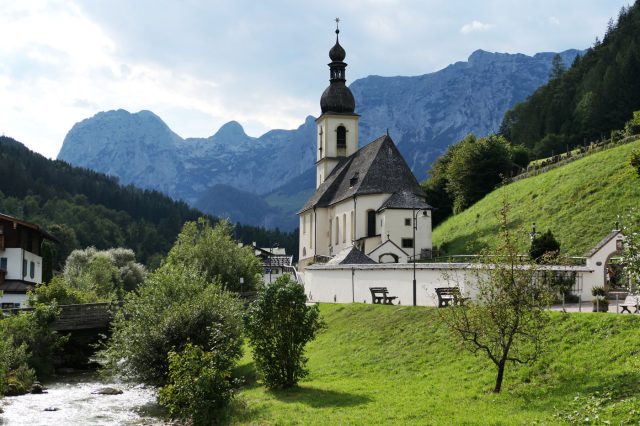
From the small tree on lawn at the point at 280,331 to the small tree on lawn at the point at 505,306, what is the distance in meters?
7.47

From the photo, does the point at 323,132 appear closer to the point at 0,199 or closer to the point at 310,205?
the point at 310,205

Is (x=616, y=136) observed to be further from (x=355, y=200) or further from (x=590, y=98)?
(x=590, y=98)

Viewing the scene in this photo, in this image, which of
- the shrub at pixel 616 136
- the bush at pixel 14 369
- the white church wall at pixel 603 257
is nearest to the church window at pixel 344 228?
the shrub at pixel 616 136

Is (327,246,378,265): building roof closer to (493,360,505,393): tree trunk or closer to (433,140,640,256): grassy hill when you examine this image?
(433,140,640,256): grassy hill

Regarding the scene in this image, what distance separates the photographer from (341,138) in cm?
9056

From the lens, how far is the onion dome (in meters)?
89.2

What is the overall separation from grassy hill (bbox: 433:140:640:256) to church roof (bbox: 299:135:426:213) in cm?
696

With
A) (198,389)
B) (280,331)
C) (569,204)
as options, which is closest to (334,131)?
(569,204)

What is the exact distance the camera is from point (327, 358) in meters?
31.7


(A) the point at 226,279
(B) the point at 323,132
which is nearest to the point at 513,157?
(B) the point at 323,132

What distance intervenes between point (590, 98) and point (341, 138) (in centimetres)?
4647

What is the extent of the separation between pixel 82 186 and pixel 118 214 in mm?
15870

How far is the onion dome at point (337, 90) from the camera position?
8919 centimetres

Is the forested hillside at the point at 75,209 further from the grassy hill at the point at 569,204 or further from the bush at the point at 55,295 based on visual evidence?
the grassy hill at the point at 569,204
